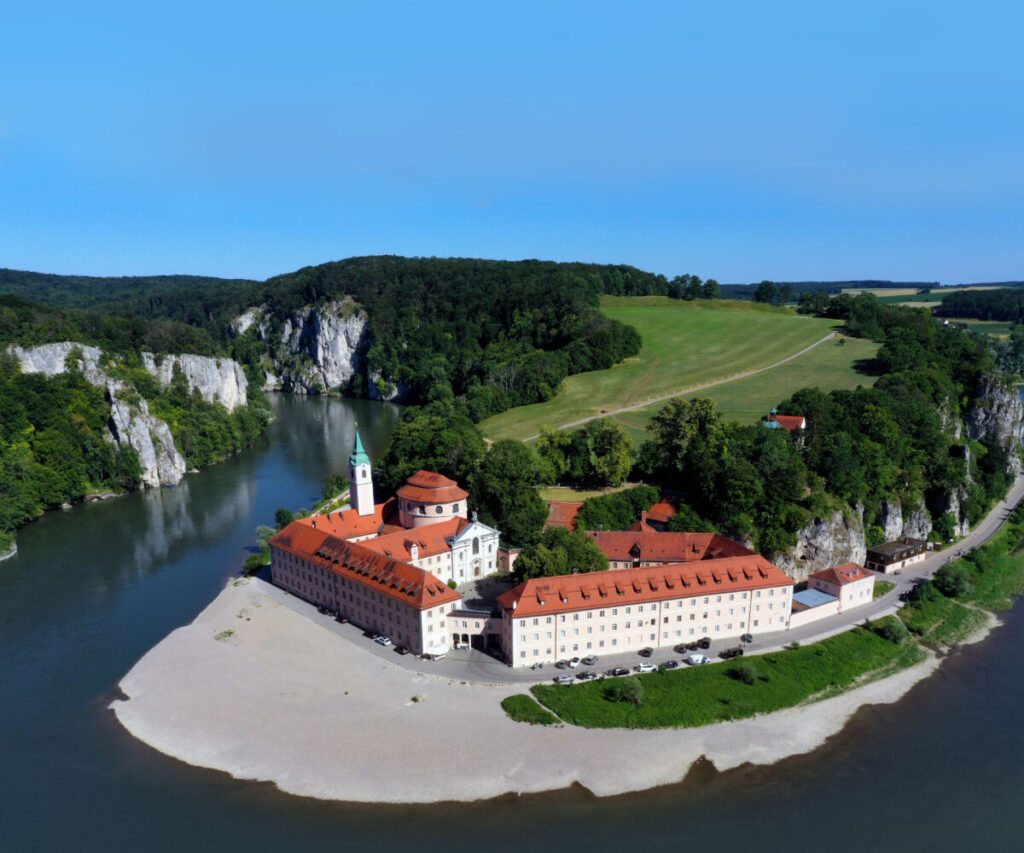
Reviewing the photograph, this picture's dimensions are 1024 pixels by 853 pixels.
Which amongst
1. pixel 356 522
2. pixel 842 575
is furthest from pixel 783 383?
pixel 356 522

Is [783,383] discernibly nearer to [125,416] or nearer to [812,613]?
[812,613]

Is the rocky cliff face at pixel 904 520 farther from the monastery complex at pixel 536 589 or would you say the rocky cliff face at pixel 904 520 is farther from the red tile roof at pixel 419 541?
the red tile roof at pixel 419 541

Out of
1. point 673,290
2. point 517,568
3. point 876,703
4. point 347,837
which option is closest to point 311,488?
point 517,568

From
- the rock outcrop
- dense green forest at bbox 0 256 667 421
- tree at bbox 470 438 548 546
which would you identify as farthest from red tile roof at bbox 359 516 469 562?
the rock outcrop

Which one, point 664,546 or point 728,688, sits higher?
point 664,546

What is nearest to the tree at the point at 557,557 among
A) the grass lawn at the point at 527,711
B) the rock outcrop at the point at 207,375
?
the grass lawn at the point at 527,711

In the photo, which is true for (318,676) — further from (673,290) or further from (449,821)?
(673,290)
